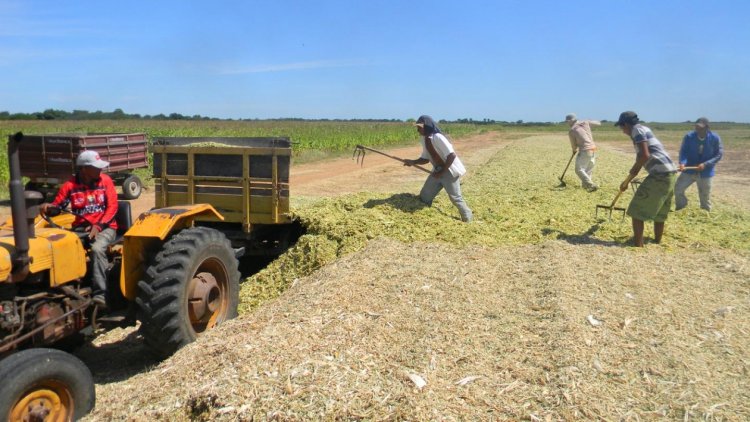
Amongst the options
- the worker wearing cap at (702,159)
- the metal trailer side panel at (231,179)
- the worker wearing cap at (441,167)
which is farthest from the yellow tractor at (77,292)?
the worker wearing cap at (702,159)

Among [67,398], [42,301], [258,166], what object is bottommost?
[67,398]

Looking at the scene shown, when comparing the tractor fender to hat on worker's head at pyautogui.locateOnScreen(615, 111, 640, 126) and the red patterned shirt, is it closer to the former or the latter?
the red patterned shirt

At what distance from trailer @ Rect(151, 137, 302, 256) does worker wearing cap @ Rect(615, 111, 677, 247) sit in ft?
14.7

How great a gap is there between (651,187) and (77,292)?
6763 mm

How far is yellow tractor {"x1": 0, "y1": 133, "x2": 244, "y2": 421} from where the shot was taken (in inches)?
136

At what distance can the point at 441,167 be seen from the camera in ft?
28.2

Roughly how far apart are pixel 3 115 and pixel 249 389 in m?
78.4

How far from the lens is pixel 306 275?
20.9 feet

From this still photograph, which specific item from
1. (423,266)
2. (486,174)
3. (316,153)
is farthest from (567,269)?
(316,153)

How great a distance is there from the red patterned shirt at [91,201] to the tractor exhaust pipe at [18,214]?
1.03 metres

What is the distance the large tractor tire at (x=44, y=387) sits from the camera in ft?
10.7

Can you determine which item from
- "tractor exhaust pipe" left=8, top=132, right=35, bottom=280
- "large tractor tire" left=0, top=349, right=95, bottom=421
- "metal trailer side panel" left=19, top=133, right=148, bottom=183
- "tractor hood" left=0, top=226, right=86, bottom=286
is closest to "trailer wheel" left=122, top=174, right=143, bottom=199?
"metal trailer side panel" left=19, top=133, right=148, bottom=183

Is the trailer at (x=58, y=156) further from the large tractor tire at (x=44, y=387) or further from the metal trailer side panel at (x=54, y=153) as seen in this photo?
the large tractor tire at (x=44, y=387)

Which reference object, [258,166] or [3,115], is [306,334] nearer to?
[258,166]
